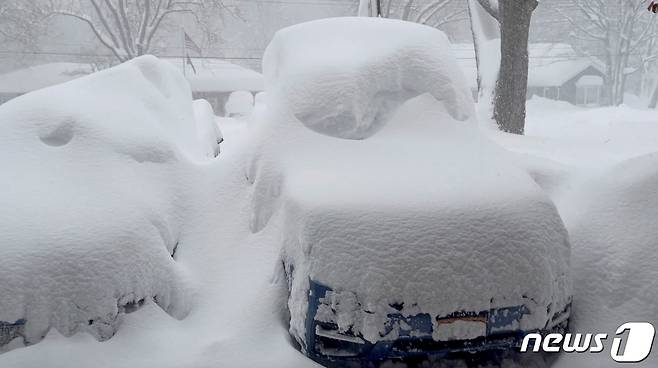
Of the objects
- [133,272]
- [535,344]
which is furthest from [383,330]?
[133,272]

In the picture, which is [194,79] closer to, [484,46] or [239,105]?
[239,105]

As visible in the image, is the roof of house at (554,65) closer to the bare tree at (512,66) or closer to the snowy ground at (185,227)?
the bare tree at (512,66)

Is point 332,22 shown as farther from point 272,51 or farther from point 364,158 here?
point 364,158

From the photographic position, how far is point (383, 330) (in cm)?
221

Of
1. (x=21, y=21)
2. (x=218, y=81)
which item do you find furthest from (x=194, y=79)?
(x=21, y=21)

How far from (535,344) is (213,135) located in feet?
13.8

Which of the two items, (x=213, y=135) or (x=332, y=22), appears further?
(x=213, y=135)

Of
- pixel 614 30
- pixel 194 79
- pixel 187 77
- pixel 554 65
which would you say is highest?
pixel 614 30

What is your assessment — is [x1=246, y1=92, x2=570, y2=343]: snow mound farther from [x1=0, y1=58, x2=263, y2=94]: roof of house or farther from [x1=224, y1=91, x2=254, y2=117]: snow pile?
[x1=0, y1=58, x2=263, y2=94]: roof of house

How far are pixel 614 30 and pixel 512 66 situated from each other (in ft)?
117

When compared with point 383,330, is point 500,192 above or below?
above

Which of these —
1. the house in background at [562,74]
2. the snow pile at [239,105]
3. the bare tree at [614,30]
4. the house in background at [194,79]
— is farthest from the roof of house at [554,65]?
the snow pile at [239,105]

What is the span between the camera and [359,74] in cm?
332

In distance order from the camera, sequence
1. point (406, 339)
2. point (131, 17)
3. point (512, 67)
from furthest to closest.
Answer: point (131, 17), point (512, 67), point (406, 339)
